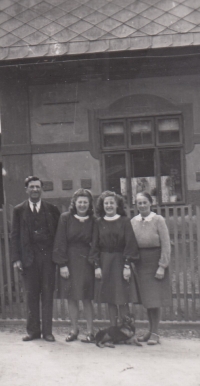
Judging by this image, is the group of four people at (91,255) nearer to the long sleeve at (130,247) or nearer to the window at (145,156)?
the long sleeve at (130,247)

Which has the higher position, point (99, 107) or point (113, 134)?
point (99, 107)

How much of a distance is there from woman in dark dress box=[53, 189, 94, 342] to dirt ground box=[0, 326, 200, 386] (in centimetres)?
41

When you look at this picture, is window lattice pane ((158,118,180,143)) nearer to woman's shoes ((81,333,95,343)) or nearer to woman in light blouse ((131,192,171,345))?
woman in light blouse ((131,192,171,345))

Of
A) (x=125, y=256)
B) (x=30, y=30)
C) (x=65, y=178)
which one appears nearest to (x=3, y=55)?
(x=30, y=30)

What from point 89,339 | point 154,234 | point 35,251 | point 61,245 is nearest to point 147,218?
point 154,234

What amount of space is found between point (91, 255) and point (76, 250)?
19 cm

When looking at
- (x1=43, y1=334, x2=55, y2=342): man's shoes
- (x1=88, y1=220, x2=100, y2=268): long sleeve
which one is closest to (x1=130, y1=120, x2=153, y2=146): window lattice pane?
(x1=88, y1=220, x2=100, y2=268): long sleeve

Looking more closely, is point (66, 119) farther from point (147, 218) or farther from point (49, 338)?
point (49, 338)

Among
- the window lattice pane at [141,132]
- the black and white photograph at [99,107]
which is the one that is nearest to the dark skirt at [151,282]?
the black and white photograph at [99,107]

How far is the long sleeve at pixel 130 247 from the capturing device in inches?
203

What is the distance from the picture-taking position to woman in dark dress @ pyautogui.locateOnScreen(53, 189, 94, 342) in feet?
17.3

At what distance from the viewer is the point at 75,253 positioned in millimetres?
5320

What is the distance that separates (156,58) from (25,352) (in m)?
5.51

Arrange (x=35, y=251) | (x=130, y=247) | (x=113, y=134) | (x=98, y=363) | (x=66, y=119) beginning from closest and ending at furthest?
(x=98, y=363) → (x=130, y=247) → (x=35, y=251) → (x=66, y=119) → (x=113, y=134)
